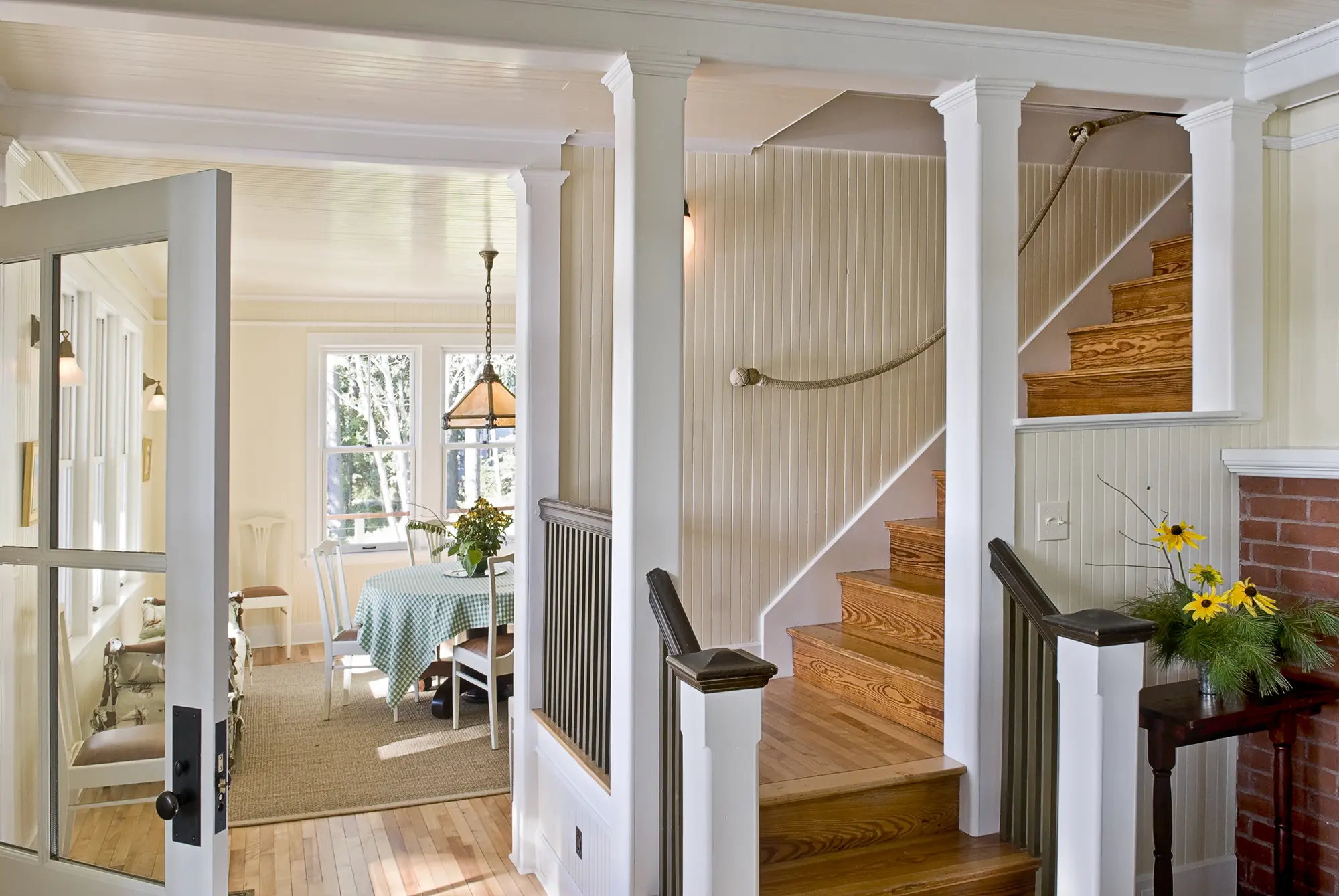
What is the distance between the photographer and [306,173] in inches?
160

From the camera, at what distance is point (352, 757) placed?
5.03 meters

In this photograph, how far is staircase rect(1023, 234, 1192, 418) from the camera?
11.8ft

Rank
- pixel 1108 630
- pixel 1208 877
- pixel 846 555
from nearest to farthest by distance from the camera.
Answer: pixel 1108 630 → pixel 1208 877 → pixel 846 555

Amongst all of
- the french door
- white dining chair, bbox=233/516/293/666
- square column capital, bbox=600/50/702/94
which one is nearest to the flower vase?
square column capital, bbox=600/50/702/94

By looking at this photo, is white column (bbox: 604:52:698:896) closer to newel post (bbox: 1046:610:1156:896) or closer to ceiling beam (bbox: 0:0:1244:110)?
ceiling beam (bbox: 0:0:1244:110)

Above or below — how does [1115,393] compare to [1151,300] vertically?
below

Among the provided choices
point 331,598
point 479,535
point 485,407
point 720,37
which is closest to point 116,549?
point 720,37

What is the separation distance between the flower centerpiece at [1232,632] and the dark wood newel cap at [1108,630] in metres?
0.54

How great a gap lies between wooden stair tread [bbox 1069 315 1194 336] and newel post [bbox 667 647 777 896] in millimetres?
2358

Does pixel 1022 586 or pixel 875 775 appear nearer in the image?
pixel 1022 586

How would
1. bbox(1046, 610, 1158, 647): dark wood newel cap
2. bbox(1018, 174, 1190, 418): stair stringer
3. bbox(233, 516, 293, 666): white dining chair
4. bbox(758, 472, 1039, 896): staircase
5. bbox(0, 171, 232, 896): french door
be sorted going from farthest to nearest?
bbox(233, 516, 293, 666): white dining chair
bbox(1018, 174, 1190, 418): stair stringer
bbox(758, 472, 1039, 896): staircase
bbox(1046, 610, 1158, 647): dark wood newel cap
bbox(0, 171, 232, 896): french door

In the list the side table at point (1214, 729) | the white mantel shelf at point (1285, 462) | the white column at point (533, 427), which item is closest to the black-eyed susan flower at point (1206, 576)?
the side table at point (1214, 729)

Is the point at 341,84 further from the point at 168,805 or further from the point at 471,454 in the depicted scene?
the point at 471,454

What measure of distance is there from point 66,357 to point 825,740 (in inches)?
87.9
